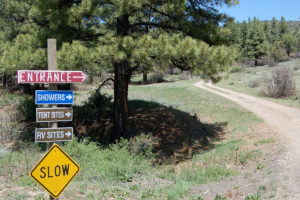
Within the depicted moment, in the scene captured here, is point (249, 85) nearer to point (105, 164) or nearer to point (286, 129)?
point (286, 129)

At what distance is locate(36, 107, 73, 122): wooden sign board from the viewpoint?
4496 millimetres

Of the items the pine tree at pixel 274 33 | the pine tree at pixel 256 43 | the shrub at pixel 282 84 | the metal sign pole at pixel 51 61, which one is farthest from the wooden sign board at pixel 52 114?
the pine tree at pixel 274 33

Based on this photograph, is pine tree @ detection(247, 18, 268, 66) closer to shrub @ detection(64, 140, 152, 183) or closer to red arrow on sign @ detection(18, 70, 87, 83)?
shrub @ detection(64, 140, 152, 183)

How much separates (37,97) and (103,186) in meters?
2.48

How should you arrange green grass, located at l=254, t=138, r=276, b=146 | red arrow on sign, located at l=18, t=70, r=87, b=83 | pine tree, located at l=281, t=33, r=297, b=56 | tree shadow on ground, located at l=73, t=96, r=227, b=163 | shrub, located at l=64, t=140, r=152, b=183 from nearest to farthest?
red arrow on sign, located at l=18, t=70, r=87, b=83 → shrub, located at l=64, t=140, r=152, b=183 → green grass, located at l=254, t=138, r=276, b=146 → tree shadow on ground, located at l=73, t=96, r=227, b=163 → pine tree, located at l=281, t=33, r=297, b=56

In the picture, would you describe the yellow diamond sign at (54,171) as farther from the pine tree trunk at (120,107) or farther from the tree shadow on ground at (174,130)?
the pine tree trunk at (120,107)

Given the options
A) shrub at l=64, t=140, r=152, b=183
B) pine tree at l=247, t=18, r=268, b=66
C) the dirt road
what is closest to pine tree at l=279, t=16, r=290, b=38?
pine tree at l=247, t=18, r=268, b=66

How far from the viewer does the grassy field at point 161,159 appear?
5.88m

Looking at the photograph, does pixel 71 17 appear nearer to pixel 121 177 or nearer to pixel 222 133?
pixel 121 177

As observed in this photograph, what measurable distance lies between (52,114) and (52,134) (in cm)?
31

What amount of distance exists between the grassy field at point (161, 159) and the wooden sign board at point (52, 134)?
46.1 inches

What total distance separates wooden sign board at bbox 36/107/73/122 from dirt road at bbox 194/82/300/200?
13.4 ft

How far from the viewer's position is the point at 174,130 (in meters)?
12.6

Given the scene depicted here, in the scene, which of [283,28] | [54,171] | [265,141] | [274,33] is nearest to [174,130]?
[265,141]
